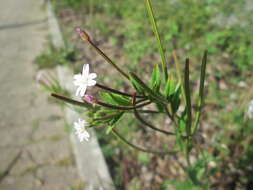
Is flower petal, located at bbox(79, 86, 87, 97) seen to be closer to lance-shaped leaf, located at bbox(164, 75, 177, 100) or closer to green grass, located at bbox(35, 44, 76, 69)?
lance-shaped leaf, located at bbox(164, 75, 177, 100)

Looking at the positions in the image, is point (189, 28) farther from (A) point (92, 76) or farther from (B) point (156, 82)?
(A) point (92, 76)

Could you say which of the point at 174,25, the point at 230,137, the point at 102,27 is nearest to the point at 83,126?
the point at 230,137

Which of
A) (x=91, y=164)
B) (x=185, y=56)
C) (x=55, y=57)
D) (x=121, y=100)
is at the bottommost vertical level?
(x=91, y=164)

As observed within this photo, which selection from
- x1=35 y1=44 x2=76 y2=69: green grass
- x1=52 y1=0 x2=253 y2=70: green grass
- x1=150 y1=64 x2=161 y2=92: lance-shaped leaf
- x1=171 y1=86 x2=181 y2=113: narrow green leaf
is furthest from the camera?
x1=35 y1=44 x2=76 y2=69: green grass

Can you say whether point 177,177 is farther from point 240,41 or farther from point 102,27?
point 102,27

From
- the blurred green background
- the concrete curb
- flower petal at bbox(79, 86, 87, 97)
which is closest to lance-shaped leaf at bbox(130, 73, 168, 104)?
flower petal at bbox(79, 86, 87, 97)

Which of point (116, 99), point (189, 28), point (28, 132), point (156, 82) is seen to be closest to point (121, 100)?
point (116, 99)
